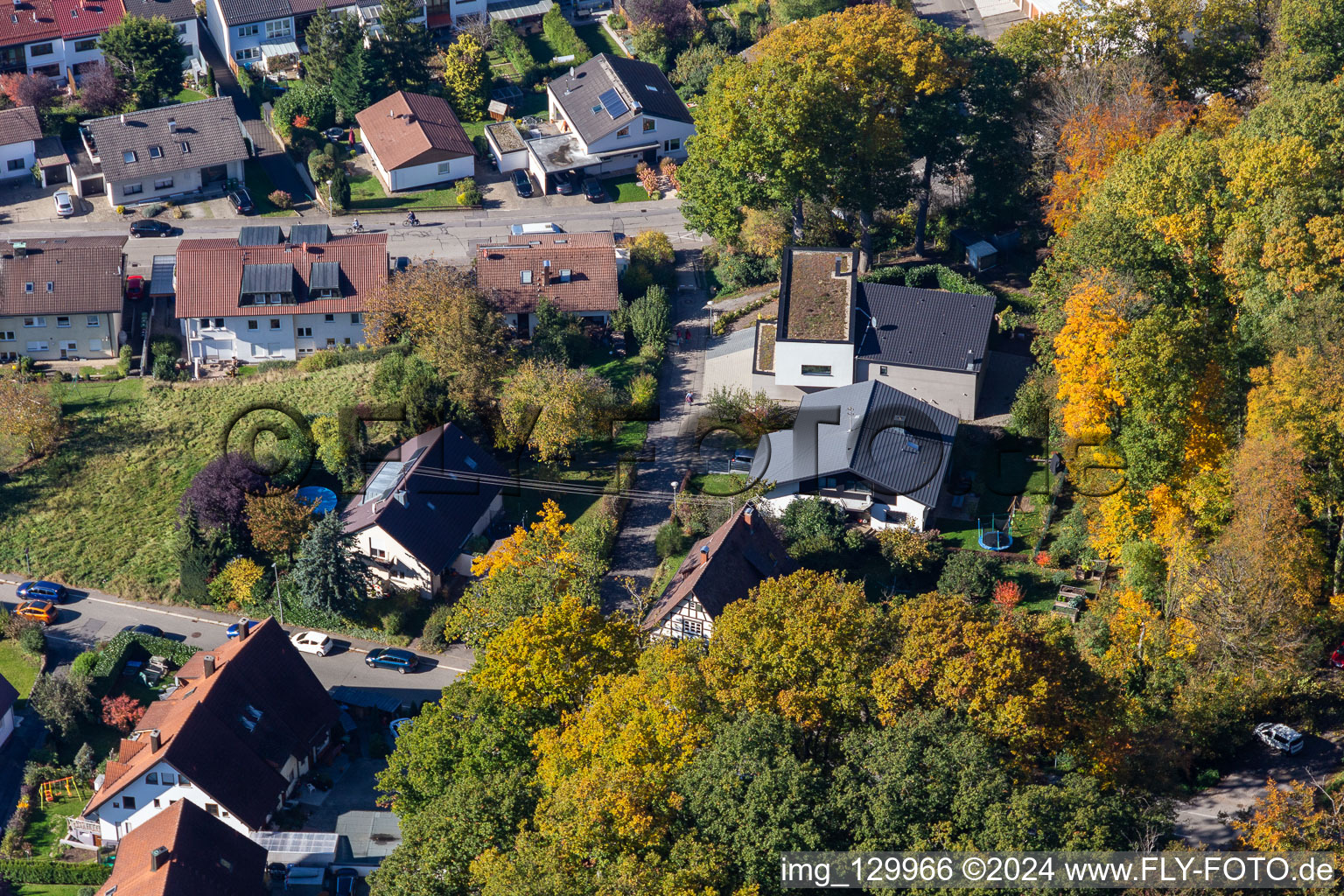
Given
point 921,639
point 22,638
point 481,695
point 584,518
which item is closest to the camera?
point 921,639

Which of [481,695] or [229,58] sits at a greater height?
[229,58]

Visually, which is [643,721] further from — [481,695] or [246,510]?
[246,510]

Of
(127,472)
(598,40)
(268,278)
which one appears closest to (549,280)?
(268,278)

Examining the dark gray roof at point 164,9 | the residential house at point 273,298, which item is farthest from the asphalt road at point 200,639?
the dark gray roof at point 164,9

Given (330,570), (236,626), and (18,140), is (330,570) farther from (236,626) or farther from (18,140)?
(18,140)

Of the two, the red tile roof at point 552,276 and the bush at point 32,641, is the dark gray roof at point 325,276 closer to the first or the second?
the red tile roof at point 552,276

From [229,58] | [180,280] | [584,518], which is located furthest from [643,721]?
[229,58]

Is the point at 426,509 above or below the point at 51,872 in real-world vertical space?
above
